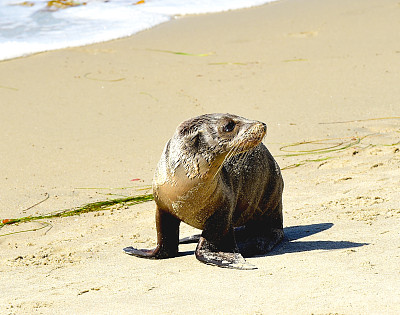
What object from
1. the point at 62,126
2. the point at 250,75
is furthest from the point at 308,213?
the point at 250,75

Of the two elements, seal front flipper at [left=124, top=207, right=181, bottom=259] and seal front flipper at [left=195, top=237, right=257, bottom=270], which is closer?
seal front flipper at [left=195, top=237, right=257, bottom=270]

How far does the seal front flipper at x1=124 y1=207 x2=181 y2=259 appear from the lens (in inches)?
182

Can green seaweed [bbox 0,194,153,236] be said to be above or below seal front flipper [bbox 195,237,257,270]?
below

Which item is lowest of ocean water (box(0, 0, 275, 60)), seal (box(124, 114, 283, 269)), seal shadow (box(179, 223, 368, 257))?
seal shadow (box(179, 223, 368, 257))

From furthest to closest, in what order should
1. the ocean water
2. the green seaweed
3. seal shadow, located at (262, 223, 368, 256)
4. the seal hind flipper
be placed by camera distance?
the ocean water → the green seaweed → the seal hind flipper → seal shadow, located at (262, 223, 368, 256)

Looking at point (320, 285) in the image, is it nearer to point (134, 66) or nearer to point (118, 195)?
point (118, 195)

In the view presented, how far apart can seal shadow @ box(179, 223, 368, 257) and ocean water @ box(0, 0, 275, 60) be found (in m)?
7.79

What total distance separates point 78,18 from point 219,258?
11857mm

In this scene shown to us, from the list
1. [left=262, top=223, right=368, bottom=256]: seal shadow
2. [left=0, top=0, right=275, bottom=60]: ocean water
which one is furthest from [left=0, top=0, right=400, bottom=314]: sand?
[left=0, top=0, right=275, bottom=60]: ocean water

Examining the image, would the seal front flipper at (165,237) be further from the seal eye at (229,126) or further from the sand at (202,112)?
the seal eye at (229,126)

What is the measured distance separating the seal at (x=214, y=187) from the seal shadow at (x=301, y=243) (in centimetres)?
7

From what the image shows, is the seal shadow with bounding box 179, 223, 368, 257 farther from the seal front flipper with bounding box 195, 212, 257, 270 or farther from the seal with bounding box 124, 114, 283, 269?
the seal front flipper with bounding box 195, 212, 257, 270

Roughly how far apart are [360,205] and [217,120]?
5.39 ft

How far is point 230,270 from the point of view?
4.22 meters
